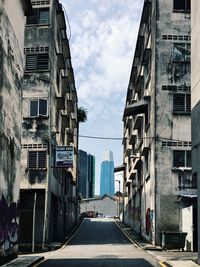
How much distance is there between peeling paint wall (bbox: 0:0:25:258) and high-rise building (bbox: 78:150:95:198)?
320ft

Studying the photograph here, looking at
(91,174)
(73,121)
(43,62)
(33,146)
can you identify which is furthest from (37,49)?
(91,174)

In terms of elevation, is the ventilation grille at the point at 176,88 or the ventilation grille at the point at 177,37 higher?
the ventilation grille at the point at 177,37

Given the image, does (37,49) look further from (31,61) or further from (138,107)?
(138,107)

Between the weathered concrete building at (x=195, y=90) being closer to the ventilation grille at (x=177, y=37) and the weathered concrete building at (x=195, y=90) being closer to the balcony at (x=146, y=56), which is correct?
the ventilation grille at (x=177, y=37)

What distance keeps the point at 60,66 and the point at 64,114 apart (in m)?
5.07

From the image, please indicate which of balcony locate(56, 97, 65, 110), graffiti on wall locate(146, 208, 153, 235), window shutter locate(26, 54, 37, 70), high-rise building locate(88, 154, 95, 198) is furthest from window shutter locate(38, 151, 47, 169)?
high-rise building locate(88, 154, 95, 198)

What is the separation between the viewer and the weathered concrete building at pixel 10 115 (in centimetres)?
2152

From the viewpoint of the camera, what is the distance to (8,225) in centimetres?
2316

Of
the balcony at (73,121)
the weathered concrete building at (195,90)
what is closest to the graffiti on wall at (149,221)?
the weathered concrete building at (195,90)

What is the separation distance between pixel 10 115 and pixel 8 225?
15.3 ft

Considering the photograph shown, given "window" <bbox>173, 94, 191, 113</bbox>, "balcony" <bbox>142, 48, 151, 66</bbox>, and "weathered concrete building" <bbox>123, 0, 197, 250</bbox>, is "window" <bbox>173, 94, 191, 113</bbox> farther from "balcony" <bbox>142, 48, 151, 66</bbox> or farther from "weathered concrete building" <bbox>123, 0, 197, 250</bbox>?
"balcony" <bbox>142, 48, 151, 66</bbox>

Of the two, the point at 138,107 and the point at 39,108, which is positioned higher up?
the point at 138,107

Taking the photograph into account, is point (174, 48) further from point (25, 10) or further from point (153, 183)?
point (25, 10)

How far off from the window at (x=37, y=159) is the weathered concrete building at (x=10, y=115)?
565 inches
